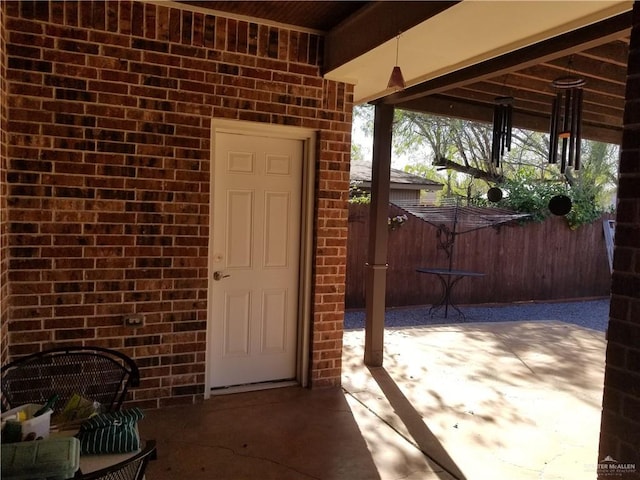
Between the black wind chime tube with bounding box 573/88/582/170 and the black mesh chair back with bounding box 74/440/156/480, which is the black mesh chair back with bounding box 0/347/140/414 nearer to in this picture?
the black mesh chair back with bounding box 74/440/156/480

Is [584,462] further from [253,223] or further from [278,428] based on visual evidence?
[253,223]

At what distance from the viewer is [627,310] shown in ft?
5.03

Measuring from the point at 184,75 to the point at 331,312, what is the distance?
220 centimetres

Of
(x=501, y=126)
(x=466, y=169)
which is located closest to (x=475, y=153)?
(x=466, y=169)

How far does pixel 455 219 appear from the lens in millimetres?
8570

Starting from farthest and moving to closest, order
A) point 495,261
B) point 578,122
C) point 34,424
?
1. point 495,261
2. point 578,122
3. point 34,424

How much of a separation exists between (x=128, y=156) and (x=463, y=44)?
2.36 m

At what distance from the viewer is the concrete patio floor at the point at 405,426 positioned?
9.55 feet

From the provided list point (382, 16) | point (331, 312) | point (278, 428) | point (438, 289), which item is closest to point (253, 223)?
point (331, 312)

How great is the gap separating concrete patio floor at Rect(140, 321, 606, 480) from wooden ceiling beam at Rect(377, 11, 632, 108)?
8.29 feet

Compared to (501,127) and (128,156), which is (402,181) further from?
(128,156)

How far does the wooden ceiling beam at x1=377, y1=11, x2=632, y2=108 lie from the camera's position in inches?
106

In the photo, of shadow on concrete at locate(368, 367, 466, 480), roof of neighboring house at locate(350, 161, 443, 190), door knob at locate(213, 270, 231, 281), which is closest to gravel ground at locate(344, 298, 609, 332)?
shadow on concrete at locate(368, 367, 466, 480)

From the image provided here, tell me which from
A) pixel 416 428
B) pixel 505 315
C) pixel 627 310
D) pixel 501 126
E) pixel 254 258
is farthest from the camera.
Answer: pixel 505 315
